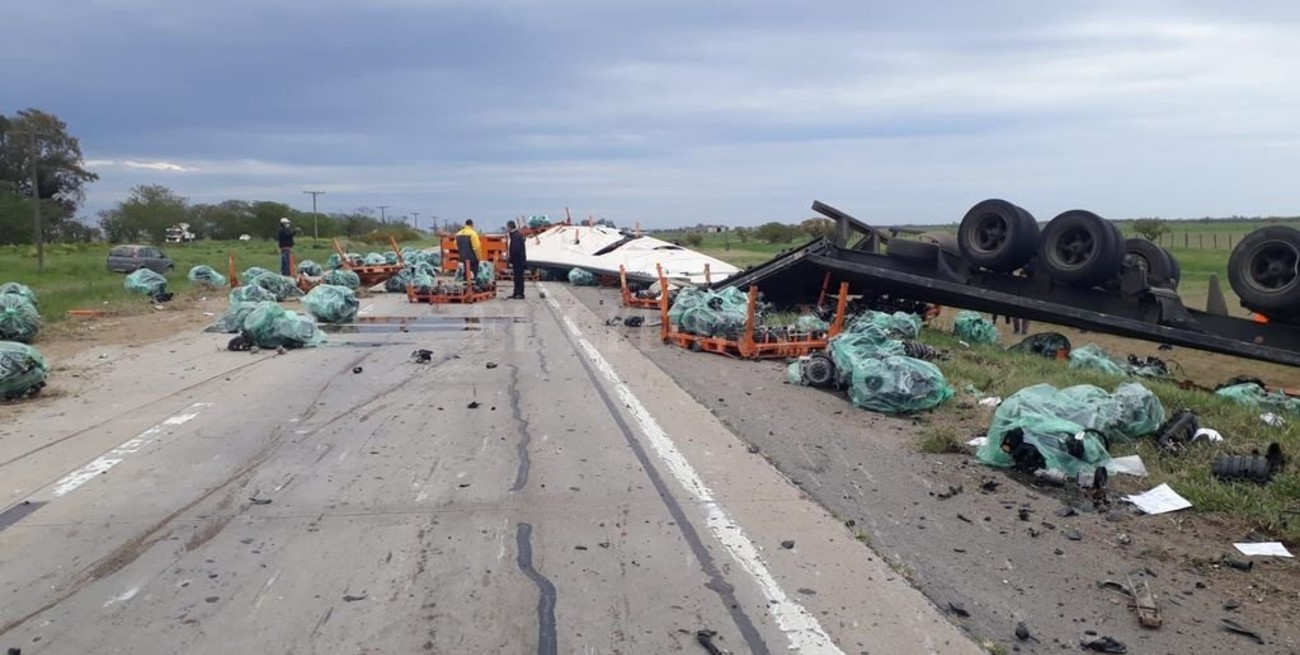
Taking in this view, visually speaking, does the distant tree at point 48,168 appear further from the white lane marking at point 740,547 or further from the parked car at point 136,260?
the white lane marking at point 740,547

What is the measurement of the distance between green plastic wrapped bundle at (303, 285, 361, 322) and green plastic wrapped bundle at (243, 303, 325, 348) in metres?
3.35

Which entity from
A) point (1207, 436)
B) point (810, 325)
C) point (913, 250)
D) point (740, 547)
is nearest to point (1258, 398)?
point (1207, 436)

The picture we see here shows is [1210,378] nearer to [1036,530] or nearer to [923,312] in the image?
[923,312]

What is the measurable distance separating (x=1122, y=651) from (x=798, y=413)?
5185mm

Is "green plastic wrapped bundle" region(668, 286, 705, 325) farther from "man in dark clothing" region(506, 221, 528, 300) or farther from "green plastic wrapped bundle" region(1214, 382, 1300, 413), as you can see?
"man in dark clothing" region(506, 221, 528, 300)

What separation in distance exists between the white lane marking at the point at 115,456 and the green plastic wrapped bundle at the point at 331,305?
335 inches

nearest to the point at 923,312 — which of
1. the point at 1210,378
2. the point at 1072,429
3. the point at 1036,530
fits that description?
the point at 1210,378

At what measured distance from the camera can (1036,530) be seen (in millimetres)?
5754

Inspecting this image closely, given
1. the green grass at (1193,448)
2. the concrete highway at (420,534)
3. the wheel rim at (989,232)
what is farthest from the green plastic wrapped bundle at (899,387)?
the wheel rim at (989,232)

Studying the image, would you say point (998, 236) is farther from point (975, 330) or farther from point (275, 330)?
point (275, 330)

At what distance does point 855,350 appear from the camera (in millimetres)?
10500

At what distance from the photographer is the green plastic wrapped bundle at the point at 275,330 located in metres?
14.0

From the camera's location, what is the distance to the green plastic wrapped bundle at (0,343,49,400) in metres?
9.65

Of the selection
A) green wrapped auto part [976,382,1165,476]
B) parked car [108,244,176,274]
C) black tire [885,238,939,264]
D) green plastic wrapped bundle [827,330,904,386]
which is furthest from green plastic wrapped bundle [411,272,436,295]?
parked car [108,244,176,274]
